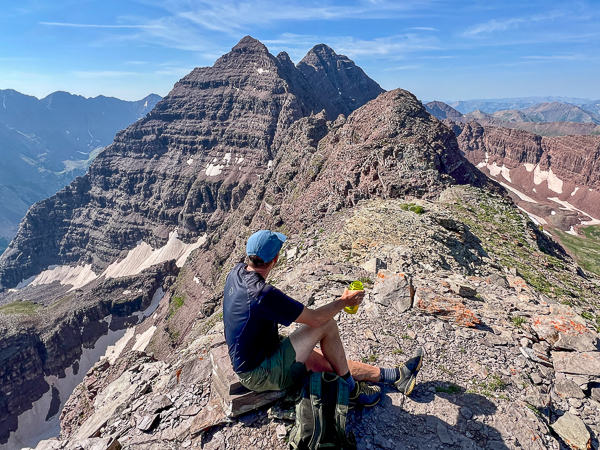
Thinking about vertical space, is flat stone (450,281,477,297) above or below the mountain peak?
below

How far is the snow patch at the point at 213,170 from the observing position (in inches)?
5978

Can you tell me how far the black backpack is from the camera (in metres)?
5.64

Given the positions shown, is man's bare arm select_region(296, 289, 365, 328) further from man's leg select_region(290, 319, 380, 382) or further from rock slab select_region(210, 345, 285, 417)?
rock slab select_region(210, 345, 285, 417)

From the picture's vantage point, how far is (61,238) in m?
184

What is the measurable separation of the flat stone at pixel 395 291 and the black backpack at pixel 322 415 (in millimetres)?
→ 5250

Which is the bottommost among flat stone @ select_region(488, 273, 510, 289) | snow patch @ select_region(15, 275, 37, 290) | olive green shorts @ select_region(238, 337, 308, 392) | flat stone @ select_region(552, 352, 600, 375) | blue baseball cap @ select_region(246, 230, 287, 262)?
snow patch @ select_region(15, 275, 37, 290)

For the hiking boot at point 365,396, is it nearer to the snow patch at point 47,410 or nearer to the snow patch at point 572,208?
the snow patch at point 47,410

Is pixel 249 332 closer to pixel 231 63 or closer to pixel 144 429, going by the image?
pixel 144 429

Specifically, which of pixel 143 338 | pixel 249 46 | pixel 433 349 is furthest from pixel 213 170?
pixel 433 349

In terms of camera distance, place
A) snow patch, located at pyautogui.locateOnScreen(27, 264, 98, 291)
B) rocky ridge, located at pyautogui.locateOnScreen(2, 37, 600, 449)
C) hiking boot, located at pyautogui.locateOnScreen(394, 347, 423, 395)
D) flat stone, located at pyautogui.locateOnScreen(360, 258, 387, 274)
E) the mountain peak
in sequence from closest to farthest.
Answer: rocky ridge, located at pyautogui.locateOnScreen(2, 37, 600, 449)
hiking boot, located at pyautogui.locateOnScreen(394, 347, 423, 395)
flat stone, located at pyautogui.locateOnScreen(360, 258, 387, 274)
snow patch, located at pyautogui.locateOnScreen(27, 264, 98, 291)
the mountain peak

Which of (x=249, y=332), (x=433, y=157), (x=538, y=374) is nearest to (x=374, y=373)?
(x=249, y=332)

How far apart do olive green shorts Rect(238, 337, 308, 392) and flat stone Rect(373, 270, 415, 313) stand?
5430 mm

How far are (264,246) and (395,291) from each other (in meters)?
6.97

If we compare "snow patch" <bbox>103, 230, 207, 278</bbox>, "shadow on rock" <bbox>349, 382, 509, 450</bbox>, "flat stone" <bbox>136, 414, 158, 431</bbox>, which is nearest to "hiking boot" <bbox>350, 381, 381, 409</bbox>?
"shadow on rock" <bbox>349, 382, 509, 450</bbox>
